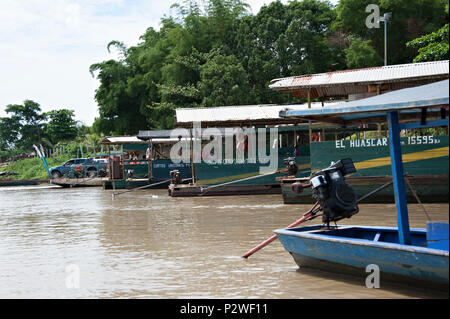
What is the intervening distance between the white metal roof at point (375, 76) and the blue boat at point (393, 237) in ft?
22.3

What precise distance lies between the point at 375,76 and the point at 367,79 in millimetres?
257

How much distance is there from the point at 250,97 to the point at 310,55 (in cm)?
419

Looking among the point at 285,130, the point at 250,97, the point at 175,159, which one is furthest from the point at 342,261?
the point at 250,97

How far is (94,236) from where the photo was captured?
35.0 ft

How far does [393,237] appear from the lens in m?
6.79

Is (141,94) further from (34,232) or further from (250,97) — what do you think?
(34,232)

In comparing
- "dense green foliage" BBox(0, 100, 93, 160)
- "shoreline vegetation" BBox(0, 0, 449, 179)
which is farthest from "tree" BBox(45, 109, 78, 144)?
"shoreline vegetation" BBox(0, 0, 449, 179)

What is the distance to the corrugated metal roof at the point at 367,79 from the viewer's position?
13.4 m

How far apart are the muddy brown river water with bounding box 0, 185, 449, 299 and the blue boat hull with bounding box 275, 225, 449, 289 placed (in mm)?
169

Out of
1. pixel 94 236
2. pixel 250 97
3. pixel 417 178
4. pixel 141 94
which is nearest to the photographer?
pixel 94 236

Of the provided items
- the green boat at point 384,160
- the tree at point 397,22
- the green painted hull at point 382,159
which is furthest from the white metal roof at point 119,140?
the green boat at point 384,160

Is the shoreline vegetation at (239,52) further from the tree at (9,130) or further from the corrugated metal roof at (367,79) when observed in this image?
the tree at (9,130)

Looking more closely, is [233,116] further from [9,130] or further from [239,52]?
[9,130]

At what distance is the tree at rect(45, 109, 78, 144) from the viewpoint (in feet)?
165
